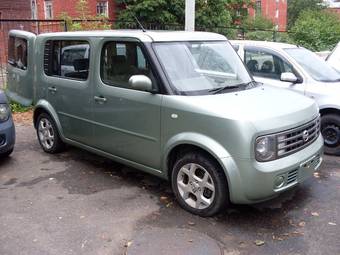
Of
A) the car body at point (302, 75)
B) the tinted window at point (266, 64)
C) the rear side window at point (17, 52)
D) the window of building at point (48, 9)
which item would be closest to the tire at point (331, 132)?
the car body at point (302, 75)

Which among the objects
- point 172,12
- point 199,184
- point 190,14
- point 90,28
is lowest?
point 199,184

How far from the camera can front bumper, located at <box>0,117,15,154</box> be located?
553 centimetres

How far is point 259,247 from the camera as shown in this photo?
147 inches

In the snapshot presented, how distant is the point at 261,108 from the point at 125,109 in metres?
1.57

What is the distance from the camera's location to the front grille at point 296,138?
13.1 ft

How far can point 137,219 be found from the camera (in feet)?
13.9

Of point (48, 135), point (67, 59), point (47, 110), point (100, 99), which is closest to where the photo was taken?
point (100, 99)

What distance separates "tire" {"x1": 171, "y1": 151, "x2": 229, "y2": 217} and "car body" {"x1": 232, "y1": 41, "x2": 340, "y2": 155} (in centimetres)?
293

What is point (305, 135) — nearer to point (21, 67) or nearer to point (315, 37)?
point (21, 67)

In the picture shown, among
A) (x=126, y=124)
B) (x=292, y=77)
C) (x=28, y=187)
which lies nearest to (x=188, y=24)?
(x=292, y=77)

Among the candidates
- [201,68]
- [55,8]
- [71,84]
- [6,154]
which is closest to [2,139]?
[6,154]

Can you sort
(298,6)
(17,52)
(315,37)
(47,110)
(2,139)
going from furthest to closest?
1. (298,6)
2. (315,37)
3. (17,52)
4. (47,110)
5. (2,139)

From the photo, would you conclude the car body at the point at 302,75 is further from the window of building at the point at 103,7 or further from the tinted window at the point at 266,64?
the window of building at the point at 103,7

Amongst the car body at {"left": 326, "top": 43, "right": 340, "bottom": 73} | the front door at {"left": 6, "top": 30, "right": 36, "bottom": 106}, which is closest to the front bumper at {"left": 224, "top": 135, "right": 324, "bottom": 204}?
the front door at {"left": 6, "top": 30, "right": 36, "bottom": 106}
